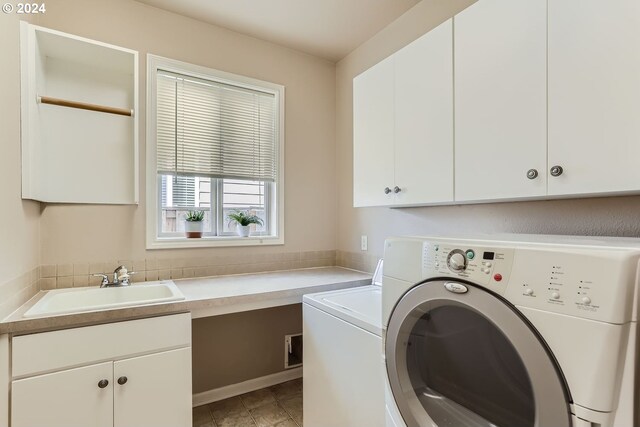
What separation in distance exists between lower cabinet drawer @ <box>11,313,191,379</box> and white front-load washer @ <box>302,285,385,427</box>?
0.66 m

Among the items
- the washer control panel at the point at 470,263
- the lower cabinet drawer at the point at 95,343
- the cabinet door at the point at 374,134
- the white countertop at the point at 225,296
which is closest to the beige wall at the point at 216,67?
the white countertop at the point at 225,296

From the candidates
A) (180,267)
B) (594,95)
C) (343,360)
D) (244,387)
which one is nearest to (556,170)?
(594,95)

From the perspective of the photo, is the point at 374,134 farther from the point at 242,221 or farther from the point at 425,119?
the point at 242,221

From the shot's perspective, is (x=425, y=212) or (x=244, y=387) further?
(x=244, y=387)

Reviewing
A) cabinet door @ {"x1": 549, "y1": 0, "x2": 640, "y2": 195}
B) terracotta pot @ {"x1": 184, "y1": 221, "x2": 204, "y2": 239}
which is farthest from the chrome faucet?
cabinet door @ {"x1": 549, "y1": 0, "x2": 640, "y2": 195}

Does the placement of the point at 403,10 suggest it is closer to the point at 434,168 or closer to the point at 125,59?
the point at 434,168

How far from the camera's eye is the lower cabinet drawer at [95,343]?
129 cm

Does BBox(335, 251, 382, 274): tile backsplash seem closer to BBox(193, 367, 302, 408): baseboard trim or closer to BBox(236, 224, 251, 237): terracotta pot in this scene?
BBox(236, 224, 251, 237): terracotta pot

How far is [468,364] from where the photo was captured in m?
0.95

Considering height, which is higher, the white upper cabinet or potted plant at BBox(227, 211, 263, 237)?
the white upper cabinet

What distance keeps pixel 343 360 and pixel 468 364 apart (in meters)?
0.66

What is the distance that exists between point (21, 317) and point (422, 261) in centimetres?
160

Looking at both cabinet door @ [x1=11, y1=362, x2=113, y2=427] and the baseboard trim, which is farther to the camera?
the baseboard trim

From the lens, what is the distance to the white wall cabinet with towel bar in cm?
168
